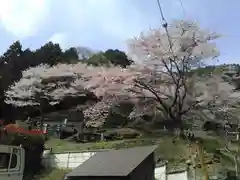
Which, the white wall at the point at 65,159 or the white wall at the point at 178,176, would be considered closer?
the white wall at the point at 178,176

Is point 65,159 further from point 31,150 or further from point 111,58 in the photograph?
point 111,58

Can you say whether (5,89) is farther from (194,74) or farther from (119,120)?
(194,74)

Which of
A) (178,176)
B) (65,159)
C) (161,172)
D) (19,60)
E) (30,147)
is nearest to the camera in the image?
(178,176)

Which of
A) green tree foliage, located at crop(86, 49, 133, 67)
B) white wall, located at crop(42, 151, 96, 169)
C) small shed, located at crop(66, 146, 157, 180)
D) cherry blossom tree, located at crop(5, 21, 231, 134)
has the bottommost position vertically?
white wall, located at crop(42, 151, 96, 169)

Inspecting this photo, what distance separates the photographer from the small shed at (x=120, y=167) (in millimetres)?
6621

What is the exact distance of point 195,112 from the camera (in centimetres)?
2034

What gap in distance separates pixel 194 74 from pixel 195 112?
2350 mm

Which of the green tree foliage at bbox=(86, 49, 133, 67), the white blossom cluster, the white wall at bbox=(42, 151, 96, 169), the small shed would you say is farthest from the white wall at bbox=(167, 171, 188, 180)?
the green tree foliage at bbox=(86, 49, 133, 67)

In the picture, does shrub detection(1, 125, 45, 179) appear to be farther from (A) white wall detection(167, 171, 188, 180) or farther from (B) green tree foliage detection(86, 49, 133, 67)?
(B) green tree foliage detection(86, 49, 133, 67)

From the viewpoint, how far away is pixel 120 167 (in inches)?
266

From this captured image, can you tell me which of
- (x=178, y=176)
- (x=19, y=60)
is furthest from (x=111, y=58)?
(x=178, y=176)

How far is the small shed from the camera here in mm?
6621

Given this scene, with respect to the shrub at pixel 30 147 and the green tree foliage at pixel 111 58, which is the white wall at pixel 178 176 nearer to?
the shrub at pixel 30 147

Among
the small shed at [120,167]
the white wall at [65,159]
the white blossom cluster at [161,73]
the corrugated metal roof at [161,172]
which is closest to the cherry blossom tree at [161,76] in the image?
the white blossom cluster at [161,73]
